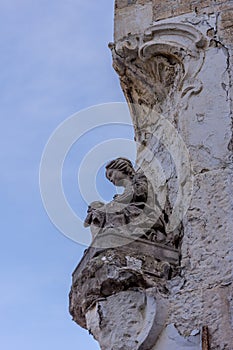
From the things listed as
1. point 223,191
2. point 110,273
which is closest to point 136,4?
point 223,191

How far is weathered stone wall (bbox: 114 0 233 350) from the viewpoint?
5.65 metres

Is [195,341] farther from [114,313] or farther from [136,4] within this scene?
[136,4]

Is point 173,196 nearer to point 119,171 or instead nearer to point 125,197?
point 125,197

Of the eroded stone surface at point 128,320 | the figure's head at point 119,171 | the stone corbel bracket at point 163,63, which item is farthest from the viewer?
the stone corbel bracket at point 163,63

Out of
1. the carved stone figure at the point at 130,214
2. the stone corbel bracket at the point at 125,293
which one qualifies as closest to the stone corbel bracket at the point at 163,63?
the carved stone figure at the point at 130,214

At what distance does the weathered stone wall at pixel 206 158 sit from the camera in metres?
5.65

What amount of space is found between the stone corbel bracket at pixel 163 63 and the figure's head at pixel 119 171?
1.39ft

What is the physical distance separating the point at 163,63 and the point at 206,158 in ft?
2.89

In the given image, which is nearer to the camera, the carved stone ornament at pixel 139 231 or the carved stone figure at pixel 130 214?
the carved stone ornament at pixel 139 231

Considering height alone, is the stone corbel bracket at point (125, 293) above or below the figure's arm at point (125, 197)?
below

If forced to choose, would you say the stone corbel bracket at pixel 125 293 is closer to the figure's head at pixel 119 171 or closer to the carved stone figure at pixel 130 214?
the carved stone figure at pixel 130 214

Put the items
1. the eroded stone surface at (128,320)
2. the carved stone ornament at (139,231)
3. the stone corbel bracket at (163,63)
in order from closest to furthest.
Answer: the eroded stone surface at (128,320) → the carved stone ornament at (139,231) → the stone corbel bracket at (163,63)

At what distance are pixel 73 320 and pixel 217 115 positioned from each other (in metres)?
1.43

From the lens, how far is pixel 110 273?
5773mm
